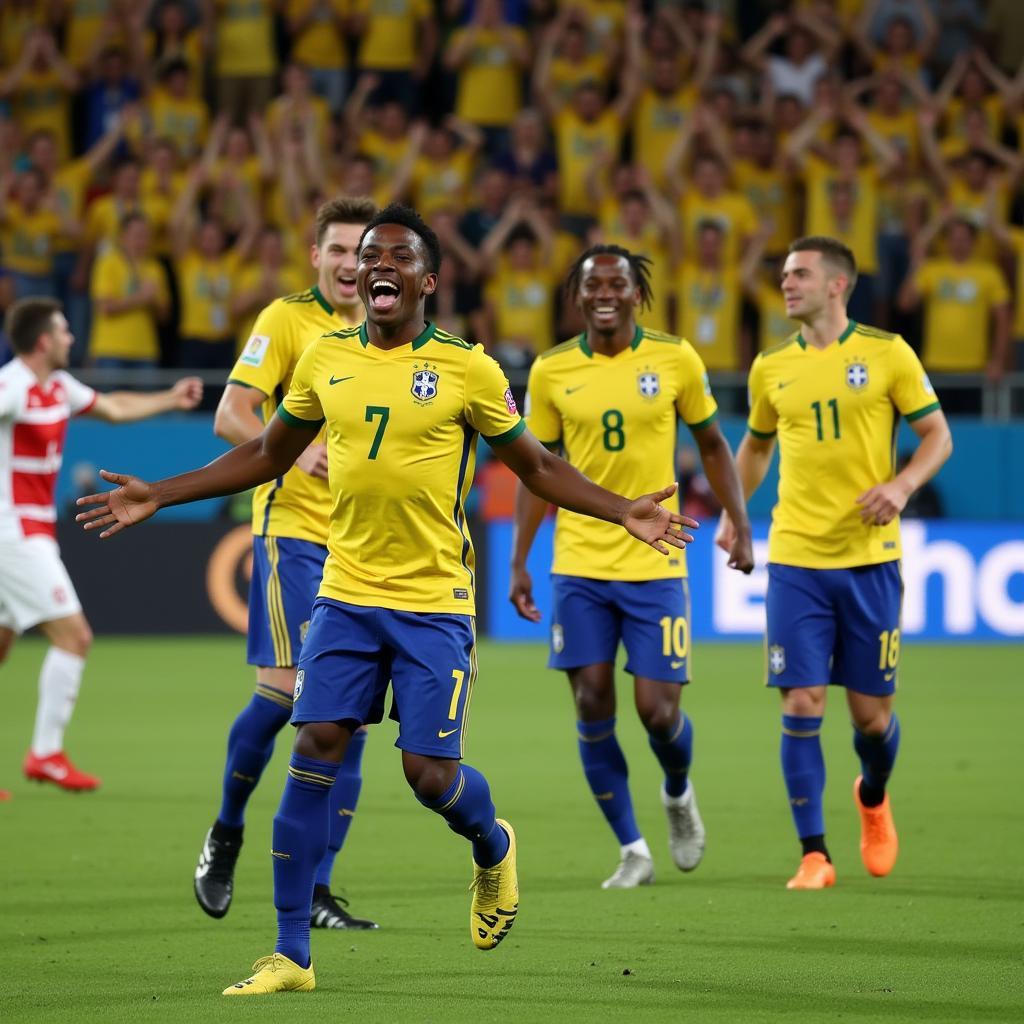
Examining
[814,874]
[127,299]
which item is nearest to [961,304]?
[127,299]

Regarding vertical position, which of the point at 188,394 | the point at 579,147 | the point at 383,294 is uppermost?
the point at 579,147

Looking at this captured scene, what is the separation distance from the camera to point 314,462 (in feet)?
22.4

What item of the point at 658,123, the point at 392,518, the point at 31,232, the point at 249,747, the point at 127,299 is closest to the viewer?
the point at 392,518

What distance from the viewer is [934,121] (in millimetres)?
20031

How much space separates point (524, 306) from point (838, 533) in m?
11.0

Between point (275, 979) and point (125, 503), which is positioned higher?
point (125, 503)

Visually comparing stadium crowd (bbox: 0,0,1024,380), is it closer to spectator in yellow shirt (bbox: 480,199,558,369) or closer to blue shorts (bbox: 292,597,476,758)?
spectator in yellow shirt (bbox: 480,199,558,369)

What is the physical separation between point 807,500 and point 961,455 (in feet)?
35.6

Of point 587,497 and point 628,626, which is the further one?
point 628,626

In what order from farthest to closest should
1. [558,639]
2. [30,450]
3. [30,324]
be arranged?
[30,450] < [30,324] < [558,639]

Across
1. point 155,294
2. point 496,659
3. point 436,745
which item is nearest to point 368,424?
point 436,745

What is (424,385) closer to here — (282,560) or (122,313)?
(282,560)

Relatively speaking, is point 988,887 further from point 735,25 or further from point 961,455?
point 735,25

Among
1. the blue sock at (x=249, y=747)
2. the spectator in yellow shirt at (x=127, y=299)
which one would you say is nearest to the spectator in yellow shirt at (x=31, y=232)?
the spectator in yellow shirt at (x=127, y=299)
